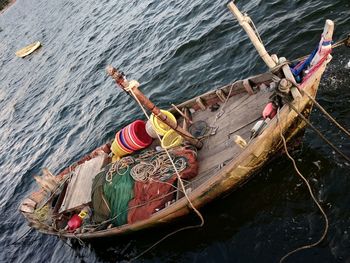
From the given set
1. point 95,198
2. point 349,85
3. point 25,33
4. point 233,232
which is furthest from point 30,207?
point 25,33

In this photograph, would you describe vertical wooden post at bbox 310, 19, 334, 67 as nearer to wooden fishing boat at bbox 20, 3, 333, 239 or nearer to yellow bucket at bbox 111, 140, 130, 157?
wooden fishing boat at bbox 20, 3, 333, 239

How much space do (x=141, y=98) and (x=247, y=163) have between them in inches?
121

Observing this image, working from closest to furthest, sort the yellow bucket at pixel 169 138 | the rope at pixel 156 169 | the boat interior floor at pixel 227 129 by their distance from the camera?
the boat interior floor at pixel 227 129 → the rope at pixel 156 169 → the yellow bucket at pixel 169 138

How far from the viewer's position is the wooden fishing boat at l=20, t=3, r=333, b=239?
27.2 feet

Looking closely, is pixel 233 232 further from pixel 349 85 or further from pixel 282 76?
pixel 349 85

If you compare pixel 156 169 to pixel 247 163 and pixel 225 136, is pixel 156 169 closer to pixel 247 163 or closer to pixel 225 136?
pixel 225 136

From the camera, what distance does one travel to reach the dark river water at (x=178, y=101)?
8391mm

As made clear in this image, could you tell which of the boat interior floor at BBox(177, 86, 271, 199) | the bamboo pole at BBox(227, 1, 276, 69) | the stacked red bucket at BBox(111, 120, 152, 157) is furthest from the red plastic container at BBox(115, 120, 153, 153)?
the bamboo pole at BBox(227, 1, 276, 69)

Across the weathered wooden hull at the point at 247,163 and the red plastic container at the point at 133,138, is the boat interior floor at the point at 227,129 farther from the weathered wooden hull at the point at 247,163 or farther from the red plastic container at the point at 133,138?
the red plastic container at the point at 133,138

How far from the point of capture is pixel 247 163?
8.74 meters

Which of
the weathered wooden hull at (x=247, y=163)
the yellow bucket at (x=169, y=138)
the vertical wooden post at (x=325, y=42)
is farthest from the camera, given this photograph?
the yellow bucket at (x=169, y=138)

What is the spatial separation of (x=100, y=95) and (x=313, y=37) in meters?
12.1

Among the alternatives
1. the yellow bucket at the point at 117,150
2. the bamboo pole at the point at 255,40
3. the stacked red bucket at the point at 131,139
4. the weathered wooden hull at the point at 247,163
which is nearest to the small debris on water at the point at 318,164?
the weathered wooden hull at the point at 247,163

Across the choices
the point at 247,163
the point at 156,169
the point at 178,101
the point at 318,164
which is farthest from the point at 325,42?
the point at 178,101
